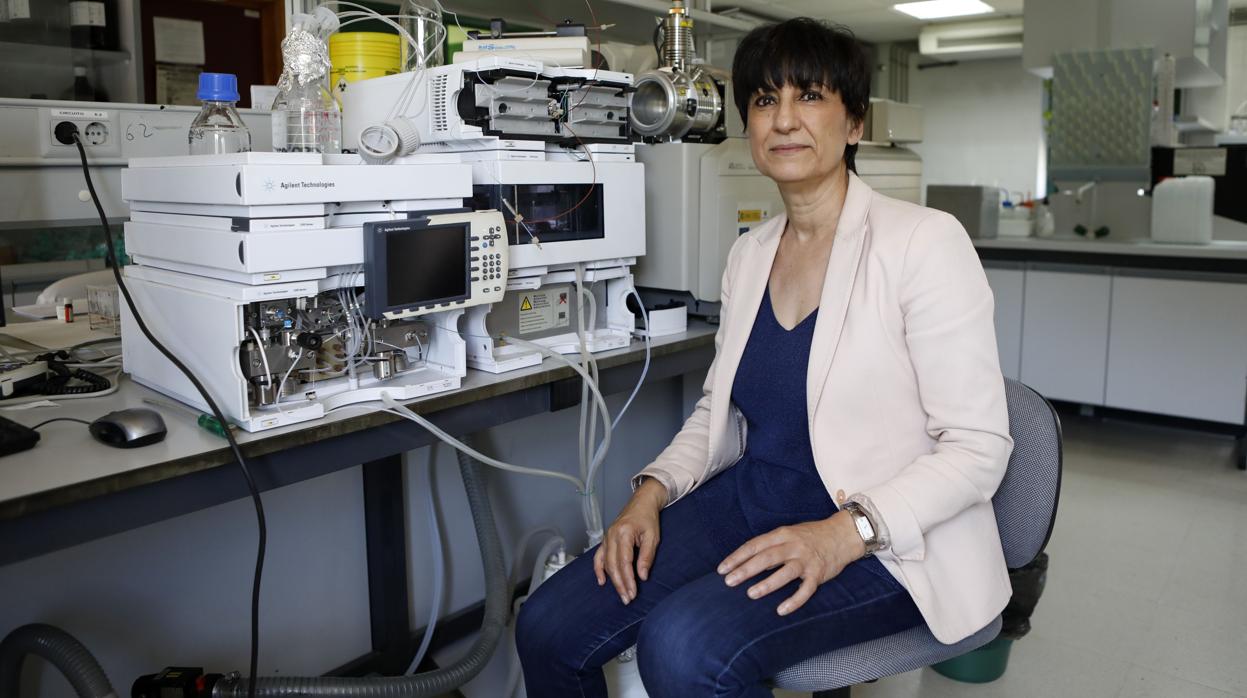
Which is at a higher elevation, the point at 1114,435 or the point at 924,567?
the point at 924,567

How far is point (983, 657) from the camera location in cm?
189

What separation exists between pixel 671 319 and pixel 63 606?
113cm

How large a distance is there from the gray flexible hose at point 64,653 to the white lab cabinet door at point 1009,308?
11.0 ft

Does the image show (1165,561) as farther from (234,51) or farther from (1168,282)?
(234,51)

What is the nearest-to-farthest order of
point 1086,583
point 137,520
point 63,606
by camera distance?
point 137,520 < point 63,606 < point 1086,583

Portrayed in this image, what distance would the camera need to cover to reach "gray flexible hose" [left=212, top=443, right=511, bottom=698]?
4.76 ft

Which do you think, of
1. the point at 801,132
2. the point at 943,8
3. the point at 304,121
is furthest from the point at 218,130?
the point at 943,8

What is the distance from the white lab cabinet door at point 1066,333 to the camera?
3566 mm

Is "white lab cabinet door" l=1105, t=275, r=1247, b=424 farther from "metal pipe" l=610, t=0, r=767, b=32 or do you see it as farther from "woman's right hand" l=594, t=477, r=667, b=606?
"woman's right hand" l=594, t=477, r=667, b=606

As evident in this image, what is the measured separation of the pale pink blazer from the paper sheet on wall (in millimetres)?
3360

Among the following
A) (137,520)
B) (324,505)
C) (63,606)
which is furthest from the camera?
(324,505)

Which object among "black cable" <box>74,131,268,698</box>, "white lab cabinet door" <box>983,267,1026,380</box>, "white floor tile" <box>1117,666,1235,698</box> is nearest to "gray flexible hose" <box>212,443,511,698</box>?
"black cable" <box>74,131,268,698</box>

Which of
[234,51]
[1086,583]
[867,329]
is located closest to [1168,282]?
[1086,583]

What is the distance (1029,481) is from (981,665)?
850 mm
